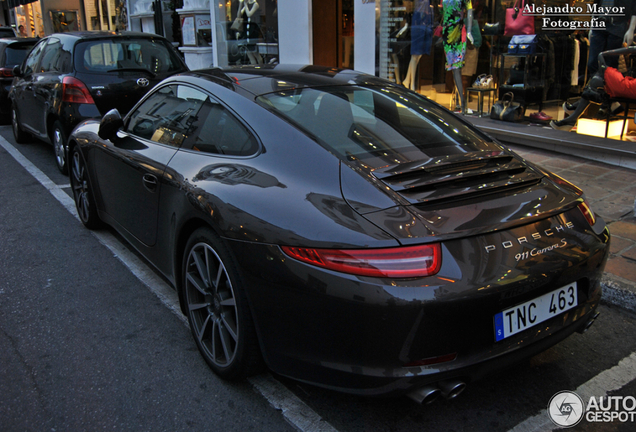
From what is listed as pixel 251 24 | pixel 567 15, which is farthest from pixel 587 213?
pixel 251 24

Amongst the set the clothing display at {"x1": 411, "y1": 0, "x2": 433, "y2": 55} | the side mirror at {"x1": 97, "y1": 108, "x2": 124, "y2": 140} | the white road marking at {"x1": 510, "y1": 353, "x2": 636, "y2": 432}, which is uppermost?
the clothing display at {"x1": 411, "y1": 0, "x2": 433, "y2": 55}

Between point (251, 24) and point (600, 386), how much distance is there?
12036mm

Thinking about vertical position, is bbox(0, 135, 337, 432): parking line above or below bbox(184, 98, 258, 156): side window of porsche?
below

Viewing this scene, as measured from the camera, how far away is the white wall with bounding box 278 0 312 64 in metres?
11.3

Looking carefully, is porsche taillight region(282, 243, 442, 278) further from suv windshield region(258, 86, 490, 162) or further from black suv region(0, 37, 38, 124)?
black suv region(0, 37, 38, 124)

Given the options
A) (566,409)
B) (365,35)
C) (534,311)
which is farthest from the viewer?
(365,35)

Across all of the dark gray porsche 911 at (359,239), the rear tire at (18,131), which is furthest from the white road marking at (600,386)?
the rear tire at (18,131)

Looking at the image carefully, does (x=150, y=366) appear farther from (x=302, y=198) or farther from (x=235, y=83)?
(x=235, y=83)

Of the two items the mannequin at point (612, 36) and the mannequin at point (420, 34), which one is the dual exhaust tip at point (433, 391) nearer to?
the mannequin at point (612, 36)

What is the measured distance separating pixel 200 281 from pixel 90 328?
93 cm

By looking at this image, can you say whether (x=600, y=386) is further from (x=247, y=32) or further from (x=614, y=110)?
(x=247, y=32)

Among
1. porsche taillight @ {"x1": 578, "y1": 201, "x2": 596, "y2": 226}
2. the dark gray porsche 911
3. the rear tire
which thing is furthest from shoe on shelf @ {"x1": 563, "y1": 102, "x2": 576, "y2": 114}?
the rear tire

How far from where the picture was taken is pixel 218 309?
2678 millimetres

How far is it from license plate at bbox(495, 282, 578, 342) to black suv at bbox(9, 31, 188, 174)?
5697mm
